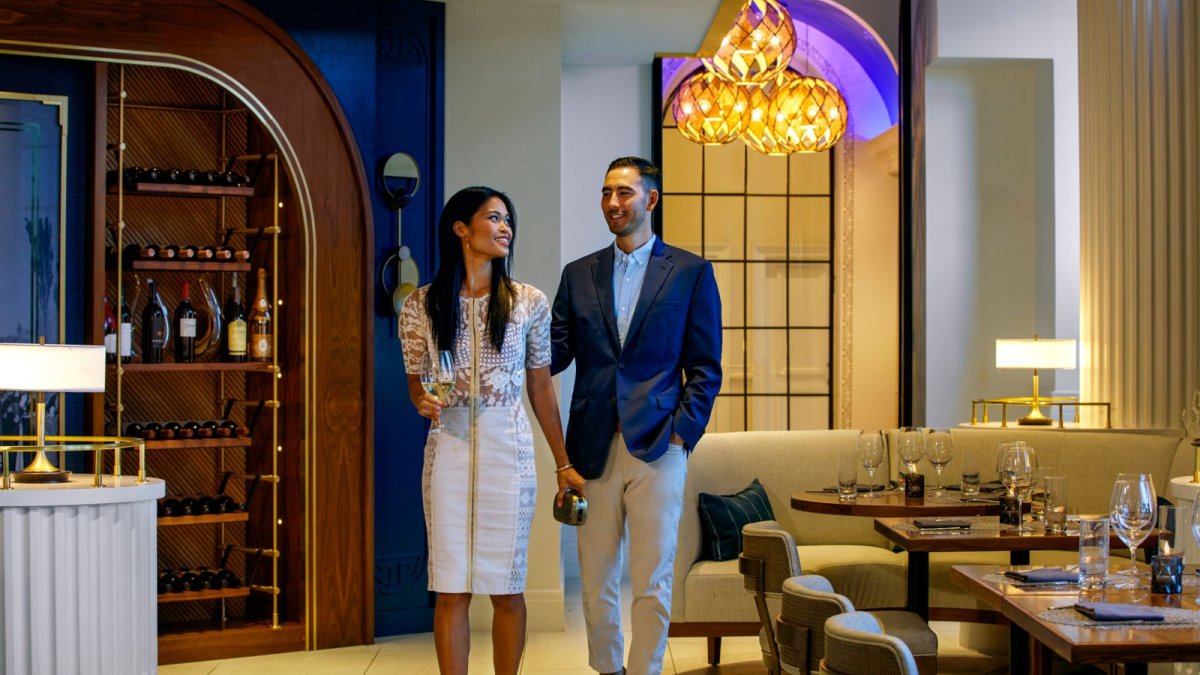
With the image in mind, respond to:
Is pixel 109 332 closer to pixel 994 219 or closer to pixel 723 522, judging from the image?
pixel 723 522

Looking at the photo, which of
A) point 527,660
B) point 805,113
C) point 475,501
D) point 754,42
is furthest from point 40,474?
point 805,113

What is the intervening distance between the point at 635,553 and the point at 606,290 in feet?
2.53

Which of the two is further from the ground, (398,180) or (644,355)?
(398,180)

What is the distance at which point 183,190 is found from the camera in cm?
564

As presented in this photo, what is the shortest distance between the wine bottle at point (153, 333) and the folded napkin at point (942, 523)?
3.33 m

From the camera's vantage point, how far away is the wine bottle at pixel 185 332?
18.7 ft

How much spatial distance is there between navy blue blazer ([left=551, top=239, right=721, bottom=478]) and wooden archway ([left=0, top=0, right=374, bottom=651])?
79.7 inches

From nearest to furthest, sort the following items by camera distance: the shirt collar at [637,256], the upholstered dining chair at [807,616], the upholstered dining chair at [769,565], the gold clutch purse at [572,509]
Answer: the upholstered dining chair at [807,616] → the gold clutch purse at [572,509] → the upholstered dining chair at [769,565] → the shirt collar at [637,256]

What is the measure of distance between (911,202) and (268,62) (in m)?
4.05

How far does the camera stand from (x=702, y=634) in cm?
516

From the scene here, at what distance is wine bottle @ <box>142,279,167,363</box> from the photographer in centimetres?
566

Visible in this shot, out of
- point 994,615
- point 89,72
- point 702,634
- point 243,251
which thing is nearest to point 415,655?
point 702,634

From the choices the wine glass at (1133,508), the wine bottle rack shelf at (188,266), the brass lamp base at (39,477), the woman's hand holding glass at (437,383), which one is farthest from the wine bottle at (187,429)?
Answer: the wine glass at (1133,508)

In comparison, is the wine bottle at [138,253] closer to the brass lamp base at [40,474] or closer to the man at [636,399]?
A: the brass lamp base at [40,474]
